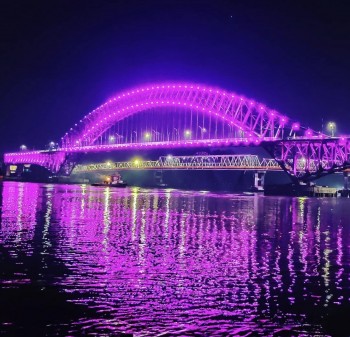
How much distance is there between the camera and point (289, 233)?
80.6 ft

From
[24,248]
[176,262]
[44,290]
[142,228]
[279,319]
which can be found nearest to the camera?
[279,319]

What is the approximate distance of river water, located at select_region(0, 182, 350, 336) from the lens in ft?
29.8

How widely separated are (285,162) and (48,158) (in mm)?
75242

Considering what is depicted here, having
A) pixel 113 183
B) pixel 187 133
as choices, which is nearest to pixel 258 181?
pixel 187 133

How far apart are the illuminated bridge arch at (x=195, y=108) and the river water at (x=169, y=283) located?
72.5 meters

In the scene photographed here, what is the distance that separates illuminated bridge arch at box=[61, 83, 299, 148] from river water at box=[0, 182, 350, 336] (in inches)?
2855

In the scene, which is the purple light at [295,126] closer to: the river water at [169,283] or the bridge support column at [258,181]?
the bridge support column at [258,181]

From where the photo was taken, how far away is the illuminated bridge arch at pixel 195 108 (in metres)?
96.1

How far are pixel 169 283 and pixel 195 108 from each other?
303 feet

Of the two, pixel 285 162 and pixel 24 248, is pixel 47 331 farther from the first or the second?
pixel 285 162

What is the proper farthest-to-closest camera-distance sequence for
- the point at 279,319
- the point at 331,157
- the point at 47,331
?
the point at 331,157
the point at 279,319
the point at 47,331

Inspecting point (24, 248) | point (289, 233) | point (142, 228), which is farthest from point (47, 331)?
point (289, 233)

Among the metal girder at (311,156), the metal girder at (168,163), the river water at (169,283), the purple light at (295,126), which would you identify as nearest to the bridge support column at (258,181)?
the metal girder at (168,163)

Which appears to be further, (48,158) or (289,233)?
(48,158)
